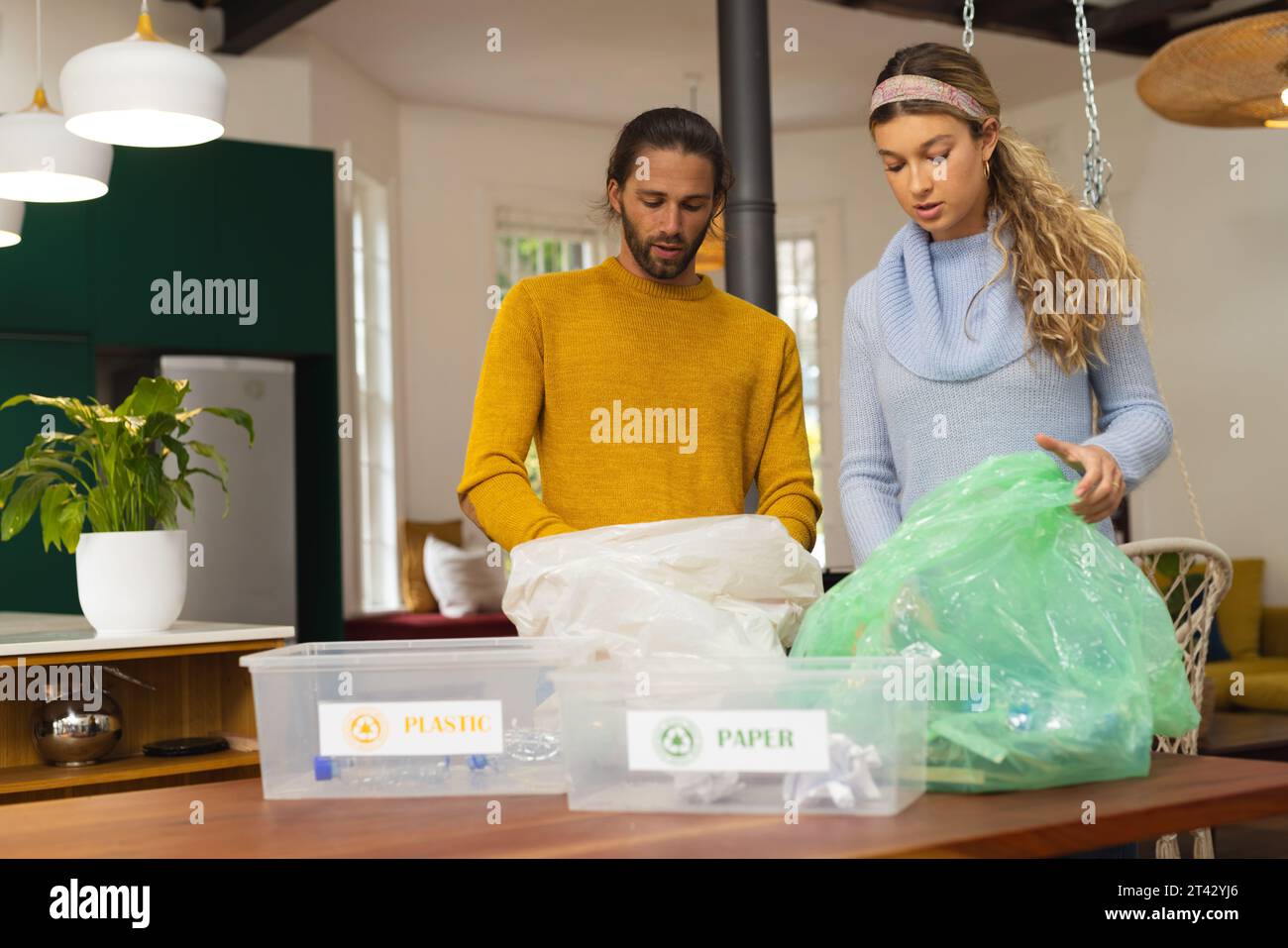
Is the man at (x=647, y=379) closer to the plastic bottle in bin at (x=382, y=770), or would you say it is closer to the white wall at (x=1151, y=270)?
the plastic bottle in bin at (x=382, y=770)

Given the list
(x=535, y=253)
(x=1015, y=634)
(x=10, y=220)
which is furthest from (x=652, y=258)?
(x=535, y=253)

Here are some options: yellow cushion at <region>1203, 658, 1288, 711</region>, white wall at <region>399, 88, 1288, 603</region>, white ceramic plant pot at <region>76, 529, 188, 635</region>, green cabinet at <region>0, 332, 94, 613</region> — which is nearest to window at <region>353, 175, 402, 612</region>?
white wall at <region>399, 88, 1288, 603</region>

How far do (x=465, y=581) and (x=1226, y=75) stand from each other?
3662 millimetres

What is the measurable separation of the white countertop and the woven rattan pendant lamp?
3099 mm

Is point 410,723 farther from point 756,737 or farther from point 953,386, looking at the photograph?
point 953,386

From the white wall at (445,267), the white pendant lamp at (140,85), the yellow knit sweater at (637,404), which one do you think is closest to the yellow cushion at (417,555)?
the white wall at (445,267)

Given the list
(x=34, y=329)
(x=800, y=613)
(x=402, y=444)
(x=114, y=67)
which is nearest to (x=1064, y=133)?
(x=402, y=444)

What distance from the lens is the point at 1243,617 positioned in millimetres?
6168

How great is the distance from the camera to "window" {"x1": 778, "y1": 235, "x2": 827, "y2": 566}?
774 cm

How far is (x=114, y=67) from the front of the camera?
2502 mm

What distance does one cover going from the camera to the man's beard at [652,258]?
1799mm

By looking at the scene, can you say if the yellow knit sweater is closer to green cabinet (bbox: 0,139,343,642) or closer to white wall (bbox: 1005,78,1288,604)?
green cabinet (bbox: 0,139,343,642)

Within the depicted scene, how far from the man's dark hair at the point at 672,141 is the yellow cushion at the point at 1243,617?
5068mm

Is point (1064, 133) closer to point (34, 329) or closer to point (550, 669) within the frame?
point (34, 329)
